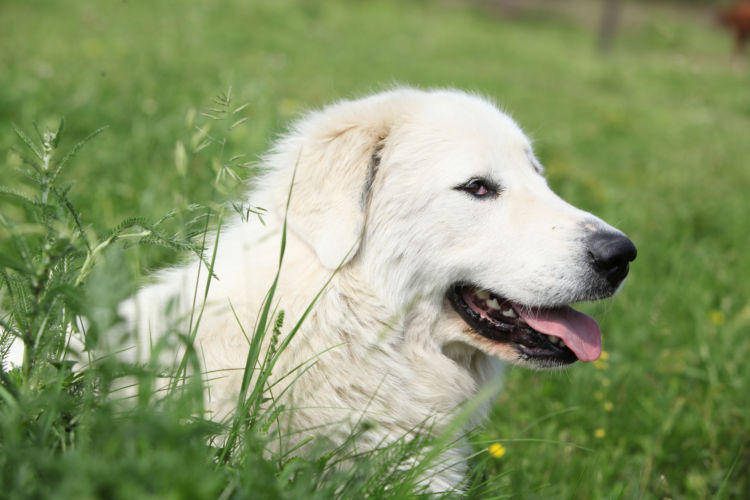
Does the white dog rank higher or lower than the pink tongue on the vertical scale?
higher

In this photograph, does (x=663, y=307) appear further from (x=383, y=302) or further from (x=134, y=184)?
(x=134, y=184)

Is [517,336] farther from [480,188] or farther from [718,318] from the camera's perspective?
[718,318]

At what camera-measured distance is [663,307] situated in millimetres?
3957

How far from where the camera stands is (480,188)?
226 centimetres

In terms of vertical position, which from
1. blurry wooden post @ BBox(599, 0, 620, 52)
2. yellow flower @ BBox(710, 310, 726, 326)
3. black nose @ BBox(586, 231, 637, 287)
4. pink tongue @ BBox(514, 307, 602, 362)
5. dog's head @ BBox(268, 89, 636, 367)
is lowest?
yellow flower @ BBox(710, 310, 726, 326)

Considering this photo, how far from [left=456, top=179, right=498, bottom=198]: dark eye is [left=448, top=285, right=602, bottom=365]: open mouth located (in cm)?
36

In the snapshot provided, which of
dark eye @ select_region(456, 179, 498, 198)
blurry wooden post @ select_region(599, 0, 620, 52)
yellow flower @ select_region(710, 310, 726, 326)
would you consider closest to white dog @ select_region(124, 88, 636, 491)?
dark eye @ select_region(456, 179, 498, 198)

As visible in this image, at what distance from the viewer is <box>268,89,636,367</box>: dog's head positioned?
6.91ft

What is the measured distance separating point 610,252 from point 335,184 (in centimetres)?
101

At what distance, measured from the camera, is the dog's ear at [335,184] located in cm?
209

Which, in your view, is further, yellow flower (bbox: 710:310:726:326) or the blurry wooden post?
the blurry wooden post

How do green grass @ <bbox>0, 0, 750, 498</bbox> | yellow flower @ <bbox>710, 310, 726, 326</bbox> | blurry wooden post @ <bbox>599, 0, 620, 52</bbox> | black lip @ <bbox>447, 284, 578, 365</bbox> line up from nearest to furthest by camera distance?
black lip @ <bbox>447, 284, 578, 365</bbox>
green grass @ <bbox>0, 0, 750, 498</bbox>
yellow flower @ <bbox>710, 310, 726, 326</bbox>
blurry wooden post @ <bbox>599, 0, 620, 52</bbox>

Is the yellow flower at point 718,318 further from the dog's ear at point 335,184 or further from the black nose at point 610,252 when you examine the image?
the dog's ear at point 335,184

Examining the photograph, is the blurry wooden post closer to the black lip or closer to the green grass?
the green grass
